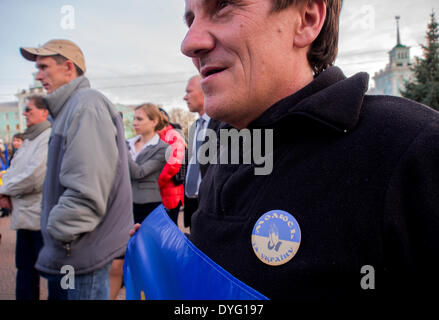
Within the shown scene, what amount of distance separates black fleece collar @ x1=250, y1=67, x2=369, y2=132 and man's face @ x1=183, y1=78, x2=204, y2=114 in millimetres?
3552

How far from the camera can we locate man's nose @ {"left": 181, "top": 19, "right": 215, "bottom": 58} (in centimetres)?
131

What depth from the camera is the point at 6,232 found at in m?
7.96

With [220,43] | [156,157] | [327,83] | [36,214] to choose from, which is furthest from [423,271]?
[156,157]

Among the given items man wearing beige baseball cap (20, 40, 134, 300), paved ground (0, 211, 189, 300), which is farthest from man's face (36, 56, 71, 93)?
paved ground (0, 211, 189, 300)

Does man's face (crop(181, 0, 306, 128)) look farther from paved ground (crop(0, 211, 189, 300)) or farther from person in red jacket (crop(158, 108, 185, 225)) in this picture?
paved ground (crop(0, 211, 189, 300))

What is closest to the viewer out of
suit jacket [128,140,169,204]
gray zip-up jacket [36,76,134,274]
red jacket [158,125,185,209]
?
gray zip-up jacket [36,76,134,274]

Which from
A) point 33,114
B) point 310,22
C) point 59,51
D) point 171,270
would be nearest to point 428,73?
point 33,114

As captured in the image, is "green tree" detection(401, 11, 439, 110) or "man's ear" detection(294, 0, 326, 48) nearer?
"man's ear" detection(294, 0, 326, 48)

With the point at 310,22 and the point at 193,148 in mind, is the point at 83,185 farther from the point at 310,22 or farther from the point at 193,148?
the point at 193,148

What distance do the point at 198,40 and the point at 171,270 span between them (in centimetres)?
90

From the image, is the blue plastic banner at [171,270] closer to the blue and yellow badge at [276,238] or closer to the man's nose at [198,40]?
the blue and yellow badge at [276,238]

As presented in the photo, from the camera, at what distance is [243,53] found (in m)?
1.25

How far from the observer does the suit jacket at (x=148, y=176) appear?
467 centimetres

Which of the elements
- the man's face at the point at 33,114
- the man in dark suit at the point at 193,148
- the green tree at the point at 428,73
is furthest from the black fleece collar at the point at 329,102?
the green tree at the point at 428,73
